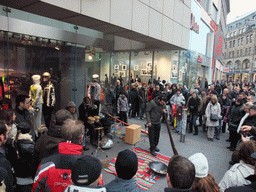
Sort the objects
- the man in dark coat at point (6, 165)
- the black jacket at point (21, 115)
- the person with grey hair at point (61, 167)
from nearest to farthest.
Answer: the person with grey hair at point (61, 167) < the man in dark coat at point (6, 165) < the black jacket at point (21, 115)

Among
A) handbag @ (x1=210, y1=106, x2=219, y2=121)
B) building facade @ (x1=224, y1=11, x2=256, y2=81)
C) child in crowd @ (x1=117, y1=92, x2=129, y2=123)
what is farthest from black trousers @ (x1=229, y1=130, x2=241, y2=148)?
building facade @ (x1=224, y1=11, x2=256, y2=81)

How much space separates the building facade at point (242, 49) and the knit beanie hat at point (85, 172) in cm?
6878

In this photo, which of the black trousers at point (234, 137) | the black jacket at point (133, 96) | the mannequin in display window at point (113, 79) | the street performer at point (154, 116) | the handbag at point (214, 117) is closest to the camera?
the street performer at point (154, 116)

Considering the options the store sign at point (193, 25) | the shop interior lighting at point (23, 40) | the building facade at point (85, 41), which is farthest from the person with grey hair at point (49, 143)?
the store sign at point (193, 25)

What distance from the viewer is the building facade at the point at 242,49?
60.3 m

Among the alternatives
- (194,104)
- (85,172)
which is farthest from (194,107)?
(85,172)

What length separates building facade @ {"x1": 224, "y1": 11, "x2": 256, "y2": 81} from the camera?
6031 centimetres

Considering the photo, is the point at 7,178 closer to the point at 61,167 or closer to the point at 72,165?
the point at 61,167

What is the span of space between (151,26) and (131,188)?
815cm

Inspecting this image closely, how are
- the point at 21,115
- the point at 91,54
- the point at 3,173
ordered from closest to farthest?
1. the point at 3,173
2. the point at 21,115
3. the point at 91,54

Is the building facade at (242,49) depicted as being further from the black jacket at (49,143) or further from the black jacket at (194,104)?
the black jacket at (49,143)

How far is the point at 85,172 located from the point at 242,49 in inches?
3202

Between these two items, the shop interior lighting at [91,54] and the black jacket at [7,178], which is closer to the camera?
the black jacket at [7,178]

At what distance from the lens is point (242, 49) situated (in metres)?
66.6
